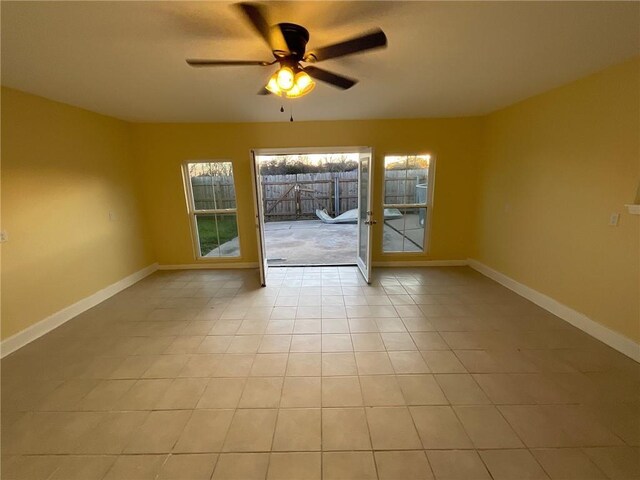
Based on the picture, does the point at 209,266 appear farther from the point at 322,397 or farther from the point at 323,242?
the point at 322,397

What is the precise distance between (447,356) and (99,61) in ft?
11.7

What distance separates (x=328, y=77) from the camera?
6.02 feet

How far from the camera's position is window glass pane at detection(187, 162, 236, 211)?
167 inches

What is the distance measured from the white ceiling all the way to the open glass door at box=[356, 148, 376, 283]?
0.96 metres

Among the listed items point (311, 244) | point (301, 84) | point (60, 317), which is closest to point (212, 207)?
point (60, 317)

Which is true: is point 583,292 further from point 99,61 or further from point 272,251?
point 272,251

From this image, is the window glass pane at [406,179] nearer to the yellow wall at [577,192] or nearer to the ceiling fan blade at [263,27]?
the yellow wall at [577,192]

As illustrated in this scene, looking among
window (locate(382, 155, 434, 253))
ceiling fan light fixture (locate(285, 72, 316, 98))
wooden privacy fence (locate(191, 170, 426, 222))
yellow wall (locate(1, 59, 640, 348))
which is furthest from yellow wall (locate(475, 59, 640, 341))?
wooden privacy fence (locate(191, 170, 426, 222))

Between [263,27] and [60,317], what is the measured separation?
3.47m

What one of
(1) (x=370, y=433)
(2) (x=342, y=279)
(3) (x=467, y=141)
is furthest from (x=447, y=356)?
(3) (x=467, y=141)

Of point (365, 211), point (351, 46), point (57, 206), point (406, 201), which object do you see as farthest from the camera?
point (406, 201)

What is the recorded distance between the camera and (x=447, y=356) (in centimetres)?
220

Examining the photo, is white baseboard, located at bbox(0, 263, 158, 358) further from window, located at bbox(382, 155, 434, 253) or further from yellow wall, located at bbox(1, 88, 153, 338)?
window, located at bbox(382, 155, 434, 253)

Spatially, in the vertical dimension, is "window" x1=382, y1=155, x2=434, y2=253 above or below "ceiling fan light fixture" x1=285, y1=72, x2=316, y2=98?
below
